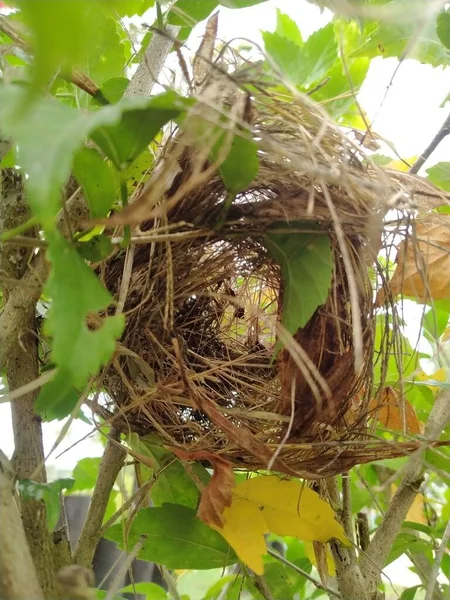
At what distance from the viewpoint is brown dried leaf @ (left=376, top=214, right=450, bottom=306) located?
1.80 ft

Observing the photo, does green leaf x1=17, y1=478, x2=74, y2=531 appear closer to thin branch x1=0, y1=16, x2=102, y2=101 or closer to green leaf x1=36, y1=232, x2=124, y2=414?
green leaf x1=36, y1=232, x2=124, y2=414

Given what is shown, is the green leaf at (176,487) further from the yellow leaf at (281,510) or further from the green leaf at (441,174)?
the green leaf at (441,174)

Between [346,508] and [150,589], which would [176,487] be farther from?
[150,589]

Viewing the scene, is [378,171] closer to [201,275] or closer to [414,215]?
[414,215]

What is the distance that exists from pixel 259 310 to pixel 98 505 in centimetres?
27

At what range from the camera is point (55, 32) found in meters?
0.16

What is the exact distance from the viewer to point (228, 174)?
15.1 inches

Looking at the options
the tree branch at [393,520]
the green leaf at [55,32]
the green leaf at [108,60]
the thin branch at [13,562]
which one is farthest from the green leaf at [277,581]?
the green leaf at [55,32]

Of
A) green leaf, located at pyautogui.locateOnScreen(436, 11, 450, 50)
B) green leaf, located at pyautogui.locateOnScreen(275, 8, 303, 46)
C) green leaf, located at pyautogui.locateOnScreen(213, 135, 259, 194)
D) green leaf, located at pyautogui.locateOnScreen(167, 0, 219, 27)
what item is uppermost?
green leaf, located at pyautogui.locateOnScreen(275, 8, 303, 46)

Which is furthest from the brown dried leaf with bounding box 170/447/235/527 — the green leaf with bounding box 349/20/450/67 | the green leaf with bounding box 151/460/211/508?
the green leaf with bounding box 349/20/450/67

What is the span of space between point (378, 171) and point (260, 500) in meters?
0.29

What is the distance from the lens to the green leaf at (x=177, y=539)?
1.89 feet

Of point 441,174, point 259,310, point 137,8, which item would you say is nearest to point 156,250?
point 259,310

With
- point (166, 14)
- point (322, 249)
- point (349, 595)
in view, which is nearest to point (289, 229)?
point (322, 249)
